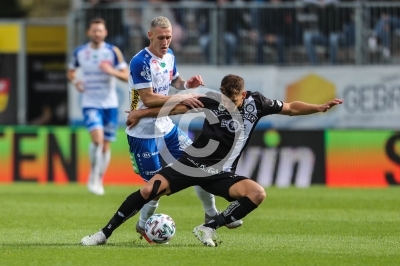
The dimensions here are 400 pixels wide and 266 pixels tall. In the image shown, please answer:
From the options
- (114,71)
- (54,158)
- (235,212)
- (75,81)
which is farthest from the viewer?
(54,158)

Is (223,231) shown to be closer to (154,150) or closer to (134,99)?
(154,150)

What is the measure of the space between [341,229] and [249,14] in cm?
1120

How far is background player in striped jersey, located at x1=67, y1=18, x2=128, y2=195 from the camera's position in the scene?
1623 cm

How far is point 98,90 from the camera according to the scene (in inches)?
651

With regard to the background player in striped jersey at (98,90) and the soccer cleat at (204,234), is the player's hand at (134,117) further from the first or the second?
the background player in striped jersey at (98,90)

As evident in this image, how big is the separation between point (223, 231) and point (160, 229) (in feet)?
5.80

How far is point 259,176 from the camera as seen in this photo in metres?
18.4

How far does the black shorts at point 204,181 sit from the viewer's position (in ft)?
31.4

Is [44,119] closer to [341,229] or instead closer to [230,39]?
[230,39]

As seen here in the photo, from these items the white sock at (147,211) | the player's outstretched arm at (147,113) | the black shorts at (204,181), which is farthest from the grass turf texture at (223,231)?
the player's outstretched arm at (147,113)

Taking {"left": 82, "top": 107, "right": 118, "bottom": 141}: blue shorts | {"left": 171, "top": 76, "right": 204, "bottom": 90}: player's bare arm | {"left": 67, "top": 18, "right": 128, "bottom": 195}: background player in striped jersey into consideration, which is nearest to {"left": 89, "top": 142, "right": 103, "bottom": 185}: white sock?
{"left": 67, "top": 18, "right": 128, "bottom": 195}: background player in striped jersey

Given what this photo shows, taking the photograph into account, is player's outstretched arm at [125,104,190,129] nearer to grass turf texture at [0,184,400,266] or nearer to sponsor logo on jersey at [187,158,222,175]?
sponsor logo on jersey at [187,158,222,175]

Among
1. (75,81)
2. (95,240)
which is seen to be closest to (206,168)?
(95,240)

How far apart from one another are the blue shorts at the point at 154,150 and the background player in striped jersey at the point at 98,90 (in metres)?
5.81
